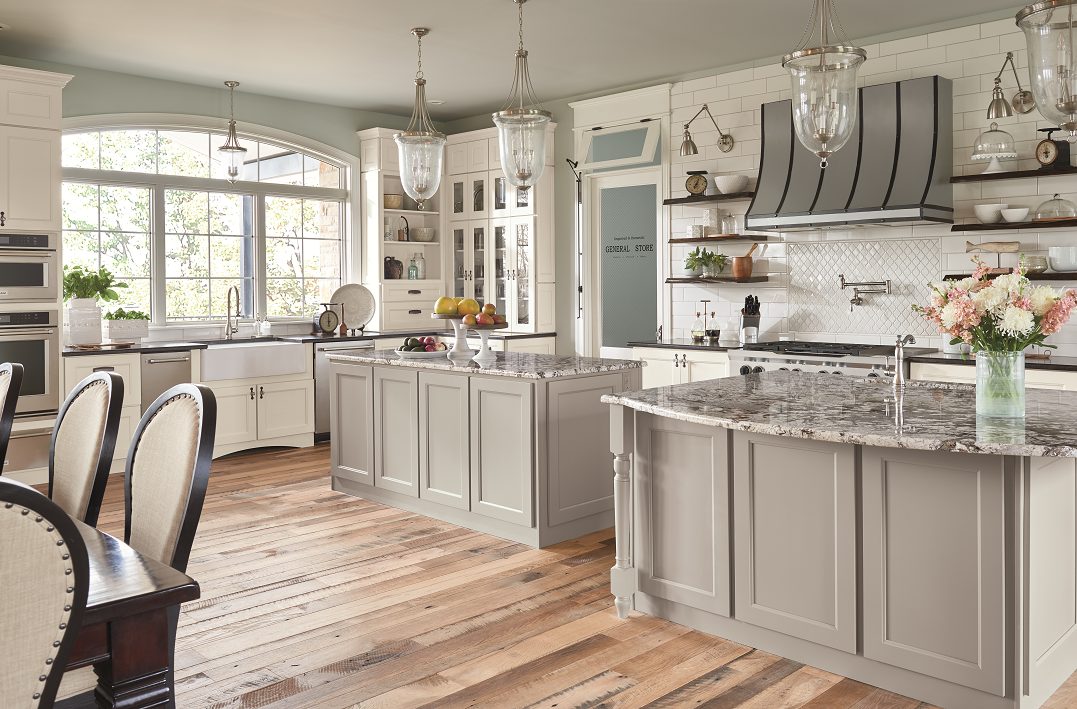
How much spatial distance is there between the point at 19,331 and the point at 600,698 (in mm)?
4709

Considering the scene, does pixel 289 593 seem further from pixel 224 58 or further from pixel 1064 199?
pixel 1064 199

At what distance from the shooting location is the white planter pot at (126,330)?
20.9 ft

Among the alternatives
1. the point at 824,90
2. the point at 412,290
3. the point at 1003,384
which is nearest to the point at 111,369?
the point at 412,290

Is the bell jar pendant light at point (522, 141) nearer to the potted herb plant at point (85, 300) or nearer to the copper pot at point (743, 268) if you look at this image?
the copper pot at point (743, 268)

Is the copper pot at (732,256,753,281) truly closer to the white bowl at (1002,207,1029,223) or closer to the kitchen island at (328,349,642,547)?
the white bowl at (1002,207,1029,223)

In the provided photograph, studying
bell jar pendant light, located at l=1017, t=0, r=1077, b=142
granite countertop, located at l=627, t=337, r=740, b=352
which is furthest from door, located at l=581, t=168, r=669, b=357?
bell jar pendant light, located at l=1017, t=0, r=1077, b=142

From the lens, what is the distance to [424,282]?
8359 mm

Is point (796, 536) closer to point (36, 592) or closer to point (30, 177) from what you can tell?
point (36, 592)

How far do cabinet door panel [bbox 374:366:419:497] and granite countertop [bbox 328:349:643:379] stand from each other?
0.28 ft

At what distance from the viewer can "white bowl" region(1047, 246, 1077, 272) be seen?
4.93 meters

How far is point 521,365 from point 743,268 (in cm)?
251

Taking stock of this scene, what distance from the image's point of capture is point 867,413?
2.85 metres

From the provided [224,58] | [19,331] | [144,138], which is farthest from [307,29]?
[19,331]

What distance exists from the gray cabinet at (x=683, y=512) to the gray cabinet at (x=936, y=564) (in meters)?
Result: 0.52
